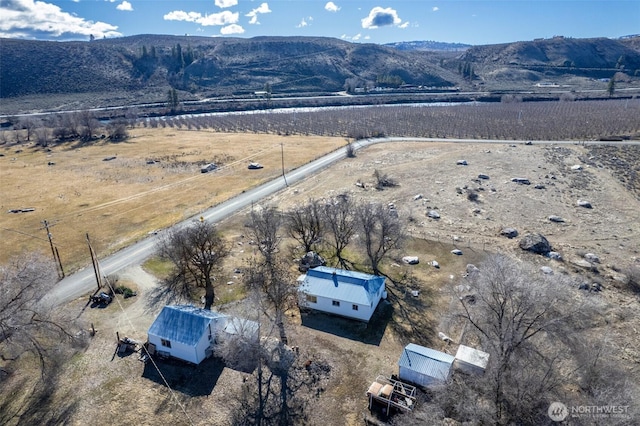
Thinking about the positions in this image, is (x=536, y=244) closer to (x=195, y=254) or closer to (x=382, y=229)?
(x=382, y=229)

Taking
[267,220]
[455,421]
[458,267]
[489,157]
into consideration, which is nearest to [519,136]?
[489,157]

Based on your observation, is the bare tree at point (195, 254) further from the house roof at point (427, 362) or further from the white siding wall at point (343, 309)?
the house roof at point (427, 362)

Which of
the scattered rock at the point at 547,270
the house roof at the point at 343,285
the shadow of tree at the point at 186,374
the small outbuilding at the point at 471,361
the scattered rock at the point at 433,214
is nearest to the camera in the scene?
the small outbuilding at the point at 471,361

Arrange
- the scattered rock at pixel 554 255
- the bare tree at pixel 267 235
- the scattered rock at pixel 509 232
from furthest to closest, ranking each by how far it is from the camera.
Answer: the scattered rock at pixel 509 232, the scattered rock at pixel 554 255, the bare tree at pixel 267 235

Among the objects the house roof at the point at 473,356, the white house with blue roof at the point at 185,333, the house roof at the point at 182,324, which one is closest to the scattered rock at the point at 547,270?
the house roof at the point at 473,356

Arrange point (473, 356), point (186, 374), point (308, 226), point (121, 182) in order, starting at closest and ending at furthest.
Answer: point (473, 356) → point (186, 374) → point (308, 226) → point (121, 182)

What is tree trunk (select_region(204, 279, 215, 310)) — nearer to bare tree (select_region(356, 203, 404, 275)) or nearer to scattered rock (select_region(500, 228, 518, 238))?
bare tree (select_region(356, 203, 404, 275))

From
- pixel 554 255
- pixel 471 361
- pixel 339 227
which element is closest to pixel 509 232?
pixel 554 255
